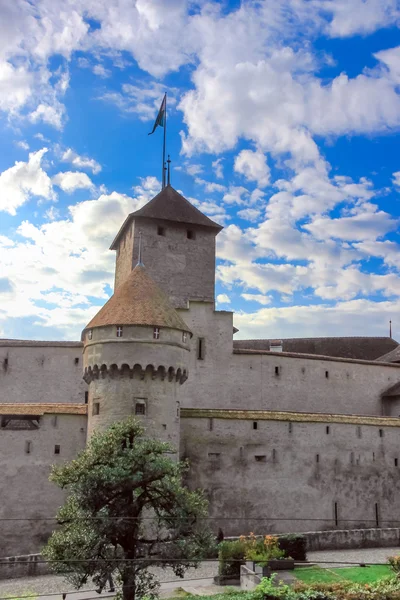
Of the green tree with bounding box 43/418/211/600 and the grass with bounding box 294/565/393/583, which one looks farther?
the grass with bounding box 294/565/393/583

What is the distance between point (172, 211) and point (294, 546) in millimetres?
23511

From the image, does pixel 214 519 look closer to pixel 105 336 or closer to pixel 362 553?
pixel 362 553

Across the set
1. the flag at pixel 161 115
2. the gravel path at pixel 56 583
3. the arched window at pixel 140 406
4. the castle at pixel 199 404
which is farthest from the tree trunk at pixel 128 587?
the flag at pixel 161 115

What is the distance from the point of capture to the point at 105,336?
28.2 m

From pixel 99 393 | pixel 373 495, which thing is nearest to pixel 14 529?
pixel 99 393

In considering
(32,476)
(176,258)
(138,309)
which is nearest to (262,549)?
(32,476)

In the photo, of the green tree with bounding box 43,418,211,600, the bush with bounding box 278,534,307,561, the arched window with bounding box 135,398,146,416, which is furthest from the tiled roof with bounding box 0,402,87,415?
the bush with bounding box 278,534,307,561

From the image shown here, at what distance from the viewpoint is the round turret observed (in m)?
27.6

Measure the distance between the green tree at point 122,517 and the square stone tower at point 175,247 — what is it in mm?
19987

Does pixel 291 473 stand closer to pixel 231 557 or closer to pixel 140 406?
pixel 231 557

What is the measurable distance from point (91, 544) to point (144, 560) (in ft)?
5.55

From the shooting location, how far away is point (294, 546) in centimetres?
2662

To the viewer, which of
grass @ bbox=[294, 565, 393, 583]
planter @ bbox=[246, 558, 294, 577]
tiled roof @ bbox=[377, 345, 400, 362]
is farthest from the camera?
tiled roof @ bbox=[377, 345, 400, 362]

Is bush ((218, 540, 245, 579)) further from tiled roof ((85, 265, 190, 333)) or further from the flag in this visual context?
the flag
